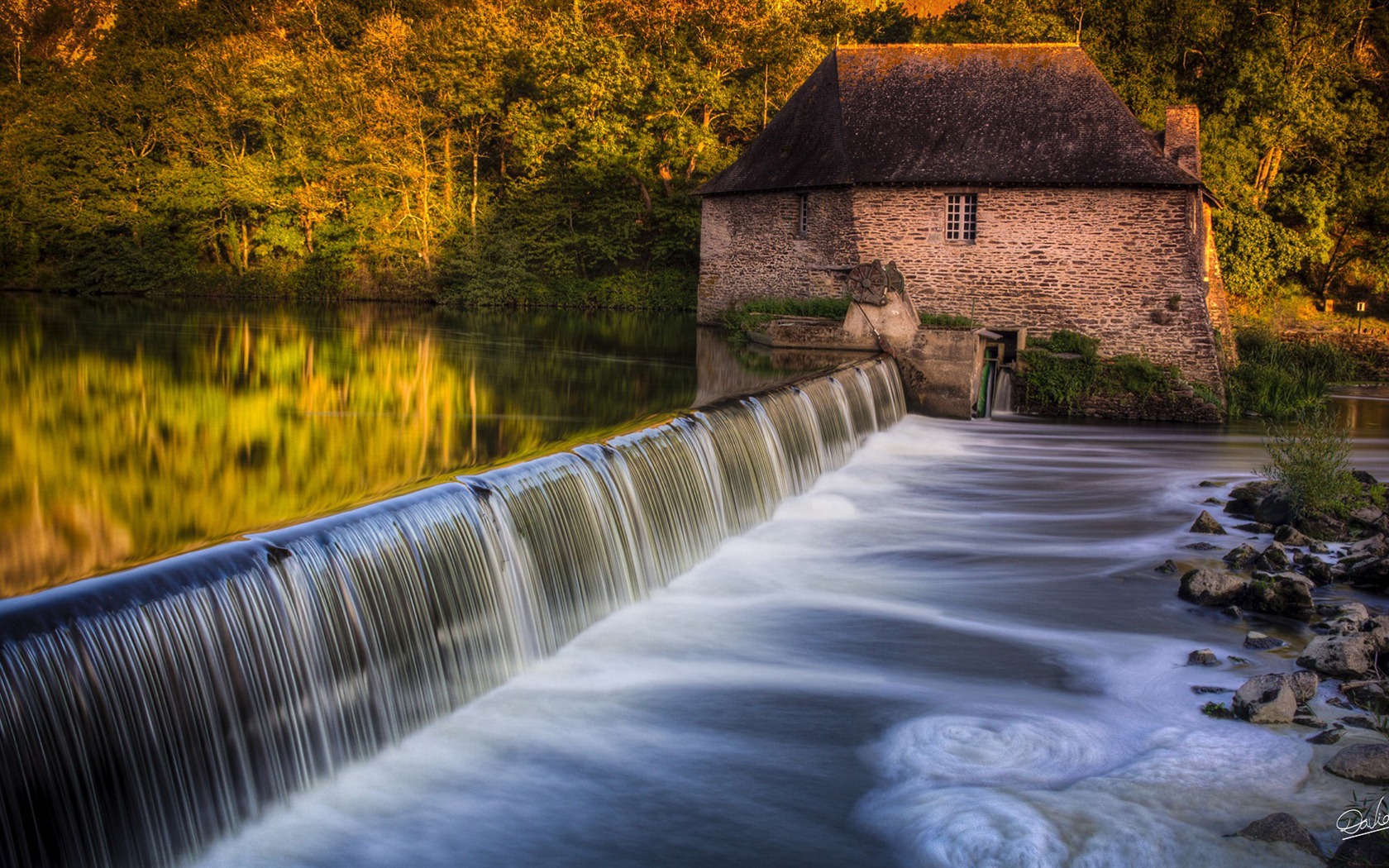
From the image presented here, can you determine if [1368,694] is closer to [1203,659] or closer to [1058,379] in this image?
[1203,659]

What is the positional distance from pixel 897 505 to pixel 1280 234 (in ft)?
91.5

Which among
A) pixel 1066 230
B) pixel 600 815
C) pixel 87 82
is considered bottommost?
pixel 600 815

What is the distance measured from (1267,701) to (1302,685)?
0.40 m

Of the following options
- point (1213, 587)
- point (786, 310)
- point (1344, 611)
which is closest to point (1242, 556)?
point (1213, 587)

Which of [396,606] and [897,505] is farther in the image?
[897,505]

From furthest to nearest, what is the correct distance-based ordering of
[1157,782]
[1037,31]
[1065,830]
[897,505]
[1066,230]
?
[1037,31]
[1066,230]
[897,505]
[1157,782]
[1065,830]

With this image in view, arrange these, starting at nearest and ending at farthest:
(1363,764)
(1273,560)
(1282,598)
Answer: (1363,764), (1282,598), (1273,560)

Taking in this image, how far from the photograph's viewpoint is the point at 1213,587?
9.92 meters

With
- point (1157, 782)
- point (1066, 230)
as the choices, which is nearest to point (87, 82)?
point (1066, 230)

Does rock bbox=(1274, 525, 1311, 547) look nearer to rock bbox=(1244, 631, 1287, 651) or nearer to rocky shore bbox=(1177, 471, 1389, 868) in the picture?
rocky shore bbox=(1177, 471, 1389, 868)

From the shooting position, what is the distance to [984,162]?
25453 mm

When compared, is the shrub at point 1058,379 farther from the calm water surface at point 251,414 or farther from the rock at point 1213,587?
the rock at point 1213,587

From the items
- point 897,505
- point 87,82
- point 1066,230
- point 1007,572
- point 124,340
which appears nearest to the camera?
point 1007,572

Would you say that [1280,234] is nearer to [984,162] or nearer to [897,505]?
[984,162]
